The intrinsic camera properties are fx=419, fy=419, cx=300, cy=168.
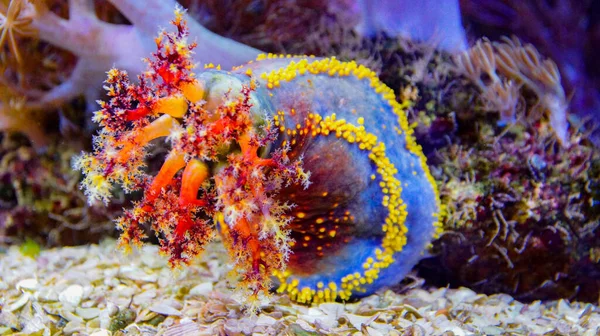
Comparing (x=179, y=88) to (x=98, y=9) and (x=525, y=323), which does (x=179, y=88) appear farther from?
(x=525, y=323)

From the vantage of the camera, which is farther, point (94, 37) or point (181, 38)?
point (94, 37)

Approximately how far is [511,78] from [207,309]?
9.90 feet

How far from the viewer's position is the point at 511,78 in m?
3.53

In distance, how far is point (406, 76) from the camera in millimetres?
3434

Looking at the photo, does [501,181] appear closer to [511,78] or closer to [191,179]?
[511,78]

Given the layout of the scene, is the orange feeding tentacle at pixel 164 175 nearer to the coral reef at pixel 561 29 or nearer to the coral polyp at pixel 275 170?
the coral polyp at pixel 275 170

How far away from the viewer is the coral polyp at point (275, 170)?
79.2 inches

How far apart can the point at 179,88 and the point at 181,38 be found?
0.24 meters

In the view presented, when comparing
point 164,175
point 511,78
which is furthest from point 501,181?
point 164,175

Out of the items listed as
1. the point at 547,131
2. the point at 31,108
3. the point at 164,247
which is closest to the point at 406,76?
the point at 547,131

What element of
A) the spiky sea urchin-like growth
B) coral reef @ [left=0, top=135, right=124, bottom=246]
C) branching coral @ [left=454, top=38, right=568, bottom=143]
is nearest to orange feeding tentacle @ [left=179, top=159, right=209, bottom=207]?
the spiky sea urchin-like growth

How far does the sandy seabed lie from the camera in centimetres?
251

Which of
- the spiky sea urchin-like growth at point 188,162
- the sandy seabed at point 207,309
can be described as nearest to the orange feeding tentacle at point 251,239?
the spiky sea urchin-like growth at point 188,162

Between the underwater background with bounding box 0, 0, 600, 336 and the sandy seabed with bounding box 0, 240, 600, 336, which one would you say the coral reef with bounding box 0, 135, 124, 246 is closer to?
the underwater background with bounding box 0, 0, 600, 336
